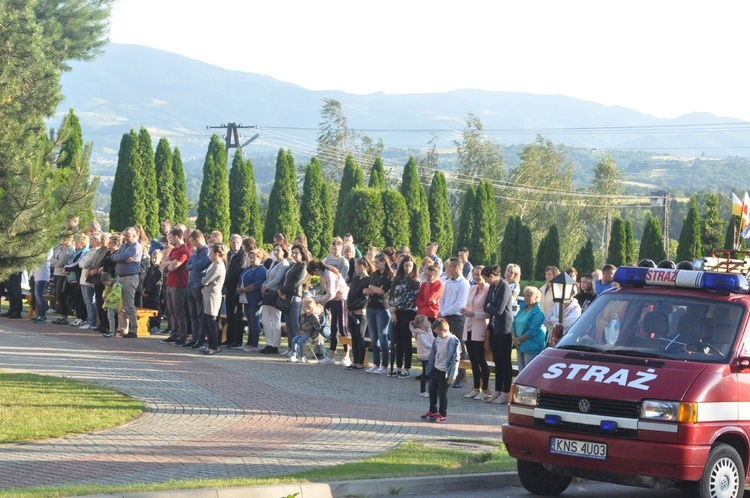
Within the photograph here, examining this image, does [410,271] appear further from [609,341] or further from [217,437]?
[609,341]

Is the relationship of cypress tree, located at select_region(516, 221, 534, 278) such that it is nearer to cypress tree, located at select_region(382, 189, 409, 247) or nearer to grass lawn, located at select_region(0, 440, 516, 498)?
cypress tree, located at select_region(382, 189, 409, 247)

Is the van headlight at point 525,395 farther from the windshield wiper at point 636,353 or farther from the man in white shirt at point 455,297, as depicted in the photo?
the man in white shirt at point 455,297

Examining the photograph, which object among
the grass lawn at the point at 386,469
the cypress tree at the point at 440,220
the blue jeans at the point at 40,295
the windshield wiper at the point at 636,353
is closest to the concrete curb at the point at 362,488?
the grass lawn at the point at 386,469

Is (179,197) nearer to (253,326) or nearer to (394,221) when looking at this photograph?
(394,221)

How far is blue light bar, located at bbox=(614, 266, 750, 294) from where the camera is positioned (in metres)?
10.2

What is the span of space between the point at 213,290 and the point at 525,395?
427 inches

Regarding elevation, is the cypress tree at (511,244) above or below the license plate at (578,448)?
above

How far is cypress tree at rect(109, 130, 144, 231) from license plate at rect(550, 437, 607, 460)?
1309 inches

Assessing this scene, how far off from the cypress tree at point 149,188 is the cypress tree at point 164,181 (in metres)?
1.31

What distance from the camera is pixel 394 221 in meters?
46.3

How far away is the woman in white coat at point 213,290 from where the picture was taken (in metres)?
19.8

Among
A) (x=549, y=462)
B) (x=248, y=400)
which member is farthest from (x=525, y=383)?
(x=248, y=400)

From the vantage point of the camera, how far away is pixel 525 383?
10047mm

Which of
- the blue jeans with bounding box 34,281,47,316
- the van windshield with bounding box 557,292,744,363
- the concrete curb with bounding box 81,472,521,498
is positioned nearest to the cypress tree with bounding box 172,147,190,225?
the blue jeans with bounding box 34,281,47,316
